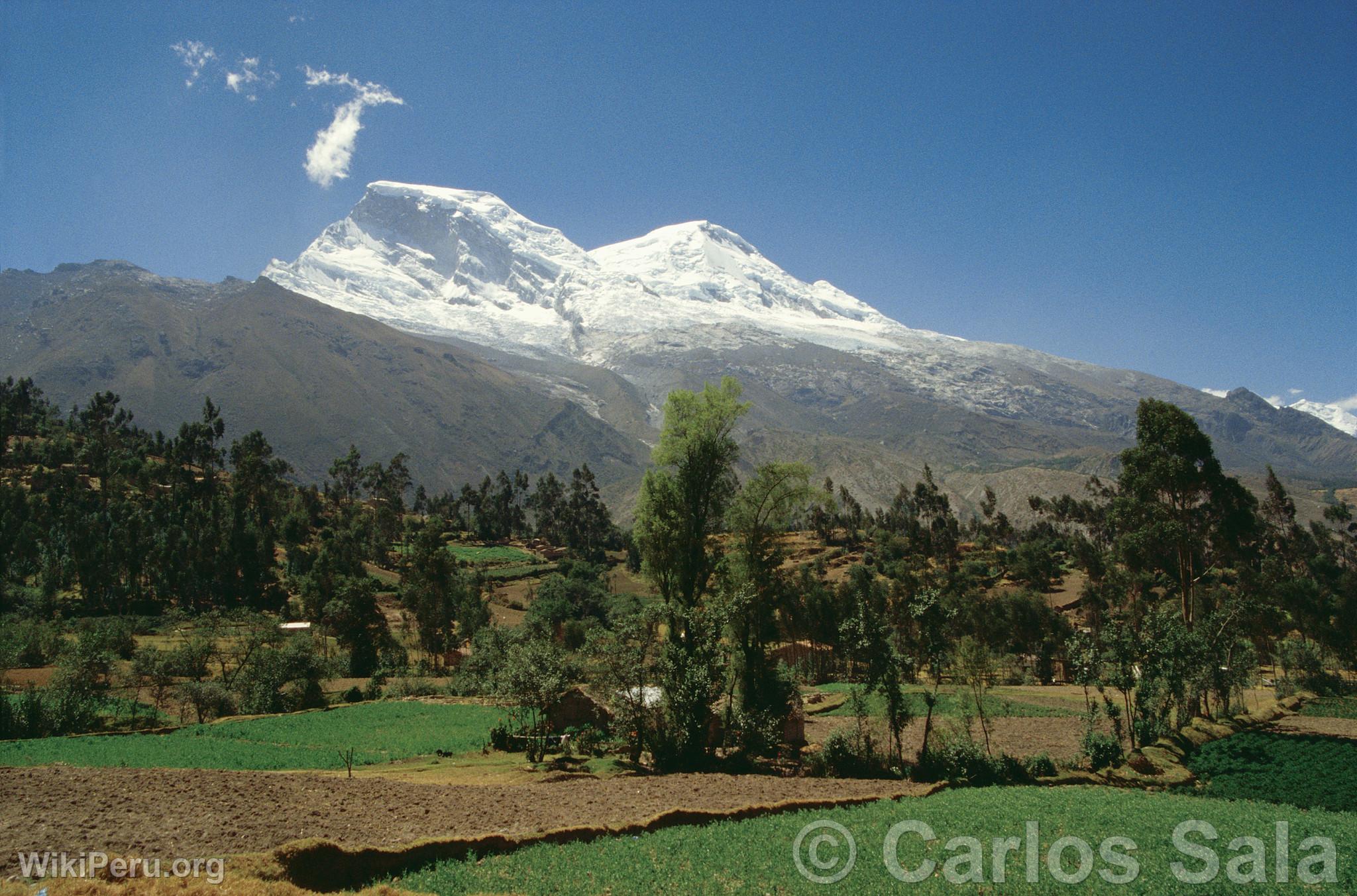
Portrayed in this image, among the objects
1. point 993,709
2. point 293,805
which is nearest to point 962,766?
point 293,805

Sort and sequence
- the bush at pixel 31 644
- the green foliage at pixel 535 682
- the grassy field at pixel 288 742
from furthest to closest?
the bush at pixel 31 644
the green foliage at pixel 535 682
the grassy field at pixel 288 742

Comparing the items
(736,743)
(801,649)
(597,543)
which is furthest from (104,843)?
(597,543)

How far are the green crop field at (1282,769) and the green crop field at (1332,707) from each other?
11873mm

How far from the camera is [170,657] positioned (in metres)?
45.8

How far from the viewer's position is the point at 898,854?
14727 millimetres

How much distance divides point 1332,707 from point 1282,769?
22.0 meters

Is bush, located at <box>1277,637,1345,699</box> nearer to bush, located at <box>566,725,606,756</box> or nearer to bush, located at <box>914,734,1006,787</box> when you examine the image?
bush, located at <box>914,734,1006,787</box>

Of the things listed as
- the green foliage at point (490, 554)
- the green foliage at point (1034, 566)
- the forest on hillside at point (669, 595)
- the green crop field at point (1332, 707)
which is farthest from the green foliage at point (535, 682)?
the green foliage at point (490, 554)

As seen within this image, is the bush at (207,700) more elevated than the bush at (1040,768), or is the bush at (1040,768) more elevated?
the bush at (1040,768)

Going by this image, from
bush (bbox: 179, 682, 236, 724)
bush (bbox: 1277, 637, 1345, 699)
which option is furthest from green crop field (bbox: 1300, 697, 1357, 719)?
bush (bbox: 179, 682, 236, 724)

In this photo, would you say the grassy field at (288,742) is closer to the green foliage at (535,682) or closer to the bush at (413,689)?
the green foliage at (535,682)

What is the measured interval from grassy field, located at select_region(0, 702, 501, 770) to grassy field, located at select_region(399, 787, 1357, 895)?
14213 mm

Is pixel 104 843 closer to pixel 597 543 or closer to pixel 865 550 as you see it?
pixel 865 550

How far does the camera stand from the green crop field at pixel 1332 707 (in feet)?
124
